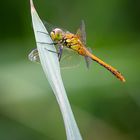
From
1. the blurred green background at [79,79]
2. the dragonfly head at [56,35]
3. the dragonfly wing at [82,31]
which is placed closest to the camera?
the dragonfly head at [56,35]

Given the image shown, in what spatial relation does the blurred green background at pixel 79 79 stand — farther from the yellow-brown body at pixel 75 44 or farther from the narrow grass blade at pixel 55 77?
the narrow grass blade at pixel 55 77

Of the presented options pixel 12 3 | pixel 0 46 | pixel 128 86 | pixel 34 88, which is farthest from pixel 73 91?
pixel 12 3

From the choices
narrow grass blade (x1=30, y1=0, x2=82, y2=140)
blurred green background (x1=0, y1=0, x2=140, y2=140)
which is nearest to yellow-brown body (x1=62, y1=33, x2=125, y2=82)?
blurred green background (x1=0, y1=0, x2=140, y2=140)

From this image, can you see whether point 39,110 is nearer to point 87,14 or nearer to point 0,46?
point 0,46

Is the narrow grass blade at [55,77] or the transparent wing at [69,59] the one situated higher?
the transparent wing at [69,59]

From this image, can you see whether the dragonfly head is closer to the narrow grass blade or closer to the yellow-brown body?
the yellow-brown body

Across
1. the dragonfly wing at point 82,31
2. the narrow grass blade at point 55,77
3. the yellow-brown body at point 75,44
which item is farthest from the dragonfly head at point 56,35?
the narrow grass blade at point 55,77

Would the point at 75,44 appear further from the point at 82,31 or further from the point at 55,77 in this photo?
the point at 55,77
